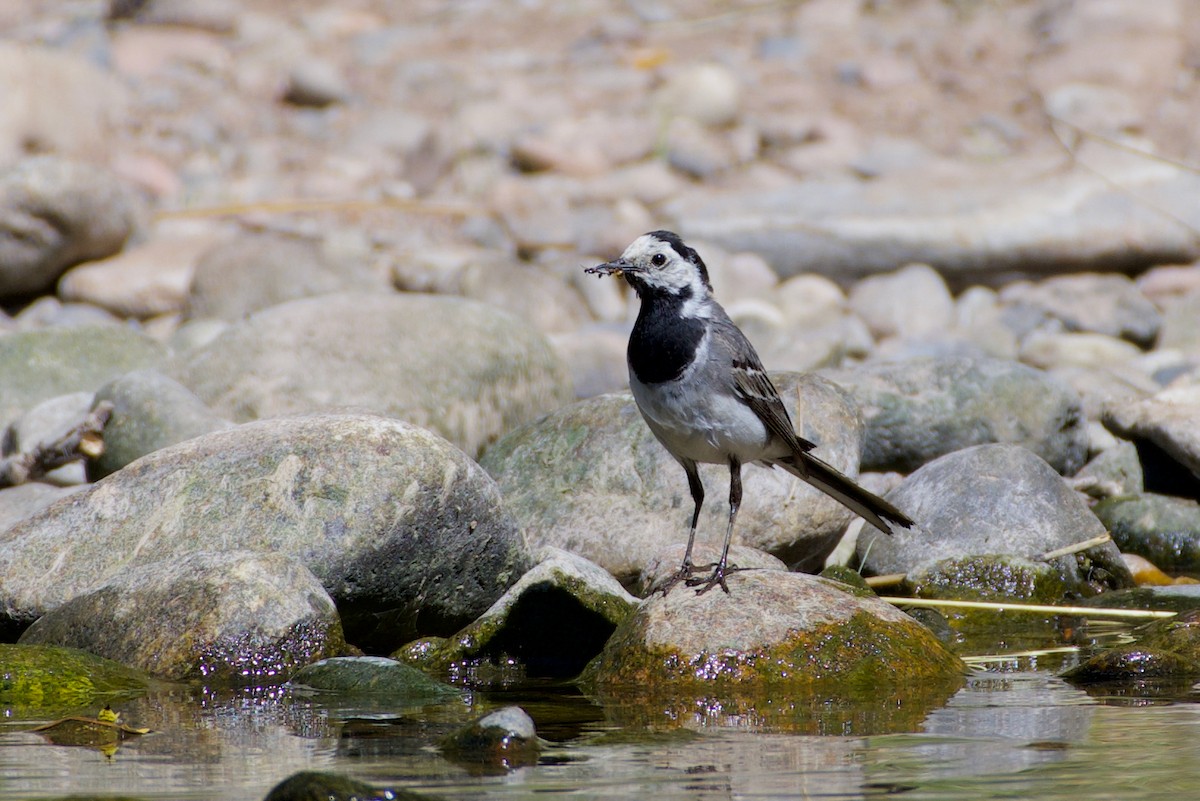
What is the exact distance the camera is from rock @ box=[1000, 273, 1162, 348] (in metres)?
13.4

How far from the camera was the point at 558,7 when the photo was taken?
19734 mm

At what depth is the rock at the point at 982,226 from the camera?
1455 cm

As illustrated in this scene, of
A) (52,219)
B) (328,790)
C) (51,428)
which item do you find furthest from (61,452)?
(328,790)

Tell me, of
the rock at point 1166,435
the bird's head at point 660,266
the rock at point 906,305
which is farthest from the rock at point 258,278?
the bird's head at point 660,266

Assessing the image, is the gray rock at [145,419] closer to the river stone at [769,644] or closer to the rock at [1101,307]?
the river stone at [769,644]

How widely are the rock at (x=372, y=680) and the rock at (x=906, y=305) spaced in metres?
8.33

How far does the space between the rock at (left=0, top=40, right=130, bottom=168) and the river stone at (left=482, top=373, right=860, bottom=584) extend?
927cm

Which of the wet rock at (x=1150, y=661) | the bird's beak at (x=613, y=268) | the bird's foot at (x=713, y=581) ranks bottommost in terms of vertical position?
the wet rock at (x=1150, y=661)

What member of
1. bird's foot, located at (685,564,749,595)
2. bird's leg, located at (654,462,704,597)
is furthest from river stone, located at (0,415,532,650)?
bird's foot, located at (685,564,749,595)

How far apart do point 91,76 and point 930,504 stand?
11974 mm

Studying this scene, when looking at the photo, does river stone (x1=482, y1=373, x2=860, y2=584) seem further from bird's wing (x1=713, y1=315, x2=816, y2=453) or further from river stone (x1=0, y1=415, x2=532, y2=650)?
bird's wing (x1=713, y1=315, x2=816, y2=453)

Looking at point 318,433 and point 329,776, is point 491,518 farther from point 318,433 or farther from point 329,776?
point 329,776

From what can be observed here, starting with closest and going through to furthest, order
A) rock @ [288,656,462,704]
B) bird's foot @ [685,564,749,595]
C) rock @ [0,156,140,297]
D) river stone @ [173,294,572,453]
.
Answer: rock @ [288,656,462,704], bird's foot @ [685,564,749,595], river stone @ [173,294,572,453], rock @ [0,156,140,297]

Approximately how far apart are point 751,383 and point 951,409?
335 centimetres
